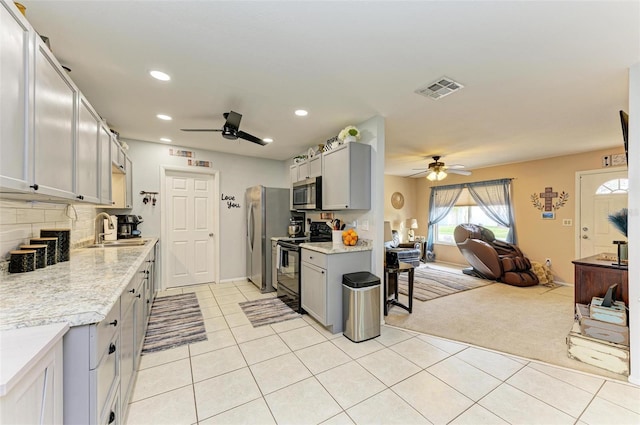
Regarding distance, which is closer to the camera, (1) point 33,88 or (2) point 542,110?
(1) point 33,88

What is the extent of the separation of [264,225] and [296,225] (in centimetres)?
55

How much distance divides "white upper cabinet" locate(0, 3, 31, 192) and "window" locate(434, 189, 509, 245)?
7.26 metres

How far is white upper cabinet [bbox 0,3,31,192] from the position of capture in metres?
1.03

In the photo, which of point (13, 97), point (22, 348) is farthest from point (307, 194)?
point (22, 348)

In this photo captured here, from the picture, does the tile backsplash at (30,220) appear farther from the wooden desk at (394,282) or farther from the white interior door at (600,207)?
the white interior door at (600,207)

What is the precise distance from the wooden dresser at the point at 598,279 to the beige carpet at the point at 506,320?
1.70 feet

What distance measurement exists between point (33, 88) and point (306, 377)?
2462mm

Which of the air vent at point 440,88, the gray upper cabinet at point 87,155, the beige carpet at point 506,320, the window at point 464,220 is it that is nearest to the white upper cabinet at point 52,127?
the gray upper cabinet at point 87,155

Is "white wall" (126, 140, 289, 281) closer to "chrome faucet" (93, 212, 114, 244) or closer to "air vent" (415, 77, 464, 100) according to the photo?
"chrome faucet" (93, 212, 114, 244)

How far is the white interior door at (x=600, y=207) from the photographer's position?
422 centimetres

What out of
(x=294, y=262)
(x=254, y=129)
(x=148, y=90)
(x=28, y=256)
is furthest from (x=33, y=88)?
(x=294, y=262)

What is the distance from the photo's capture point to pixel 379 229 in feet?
9.92

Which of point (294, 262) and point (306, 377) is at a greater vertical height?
point (294, 262)

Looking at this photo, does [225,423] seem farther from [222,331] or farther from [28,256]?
[28,256]
